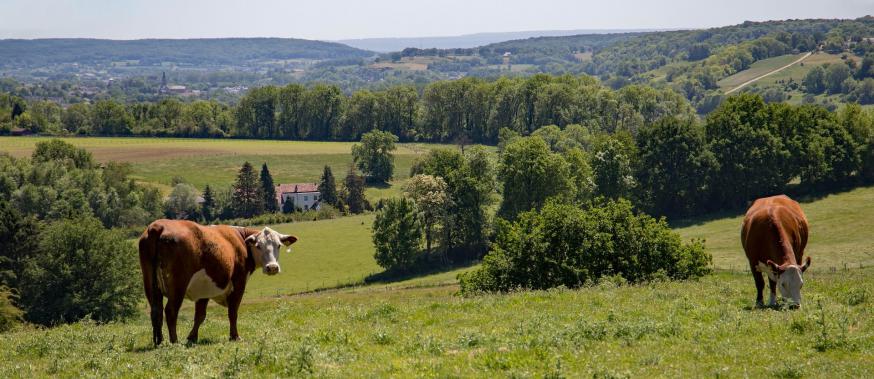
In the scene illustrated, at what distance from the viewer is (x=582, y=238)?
3541 cm

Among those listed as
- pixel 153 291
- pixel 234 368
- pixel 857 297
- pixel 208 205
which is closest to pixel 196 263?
pixel 153 291

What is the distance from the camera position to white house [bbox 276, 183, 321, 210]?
133250 millimetres

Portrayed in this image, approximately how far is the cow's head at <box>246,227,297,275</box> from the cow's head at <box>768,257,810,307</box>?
1263 centimetres

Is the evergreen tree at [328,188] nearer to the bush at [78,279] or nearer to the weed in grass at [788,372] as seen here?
the bush at [78,279]

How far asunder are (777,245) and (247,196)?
11610cm

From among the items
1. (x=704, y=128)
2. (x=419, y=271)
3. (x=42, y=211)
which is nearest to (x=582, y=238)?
(x=419, y=271)

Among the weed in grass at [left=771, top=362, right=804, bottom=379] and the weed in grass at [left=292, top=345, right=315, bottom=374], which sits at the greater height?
the weed in grass at [left=771, top=362, right=804, bottom=379]

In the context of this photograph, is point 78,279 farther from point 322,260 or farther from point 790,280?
point 790,280

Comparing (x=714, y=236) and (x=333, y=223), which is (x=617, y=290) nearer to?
(x=714, y=236)

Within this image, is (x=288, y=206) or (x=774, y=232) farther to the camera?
(x=288, y=206)

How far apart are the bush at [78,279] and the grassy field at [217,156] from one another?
246ft

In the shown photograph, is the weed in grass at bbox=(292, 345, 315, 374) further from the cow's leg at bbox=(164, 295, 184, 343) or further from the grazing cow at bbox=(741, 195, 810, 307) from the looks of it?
the grazing cow at bbox=(741, 195, 810, 307)

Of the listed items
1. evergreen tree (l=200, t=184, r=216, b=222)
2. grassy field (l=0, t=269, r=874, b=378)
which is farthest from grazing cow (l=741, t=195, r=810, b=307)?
evergreen tree (l=200, t=184, r=216, b=222)

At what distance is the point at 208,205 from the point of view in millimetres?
128500
